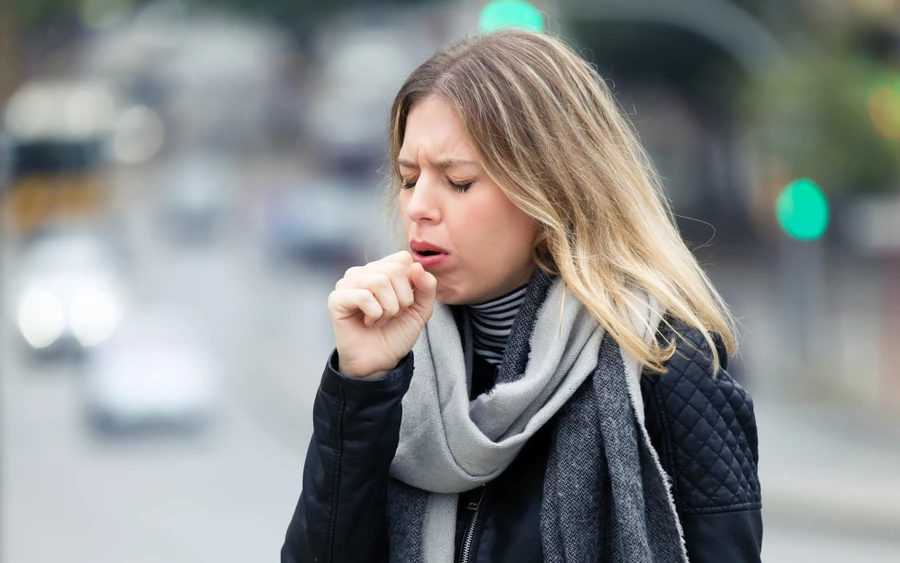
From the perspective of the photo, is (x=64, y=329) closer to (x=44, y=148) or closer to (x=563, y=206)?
(x=44, y=148)

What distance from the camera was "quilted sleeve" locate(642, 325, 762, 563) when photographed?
5.37ft

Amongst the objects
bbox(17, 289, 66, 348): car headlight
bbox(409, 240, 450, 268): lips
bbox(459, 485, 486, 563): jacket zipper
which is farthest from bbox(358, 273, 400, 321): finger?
bbox(17, 289, 66, 348): car headlight

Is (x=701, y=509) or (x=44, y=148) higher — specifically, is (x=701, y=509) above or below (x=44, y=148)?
below

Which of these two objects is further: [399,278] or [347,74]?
[347,74]

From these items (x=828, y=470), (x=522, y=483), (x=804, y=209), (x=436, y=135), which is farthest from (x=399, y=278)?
(x=804, y=209)

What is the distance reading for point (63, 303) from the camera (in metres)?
21.7

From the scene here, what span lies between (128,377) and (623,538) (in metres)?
14.1

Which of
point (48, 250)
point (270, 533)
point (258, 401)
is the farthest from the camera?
point (48, 250)

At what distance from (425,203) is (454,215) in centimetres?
5

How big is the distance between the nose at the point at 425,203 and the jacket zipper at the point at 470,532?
41 centimetres

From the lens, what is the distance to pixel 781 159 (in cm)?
1561

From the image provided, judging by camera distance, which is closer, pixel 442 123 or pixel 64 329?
pixel 442 123

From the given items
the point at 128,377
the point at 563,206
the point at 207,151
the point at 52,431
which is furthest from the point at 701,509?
the point at 207,151

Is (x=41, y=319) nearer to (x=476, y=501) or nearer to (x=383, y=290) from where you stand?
(x=476, y=501)
